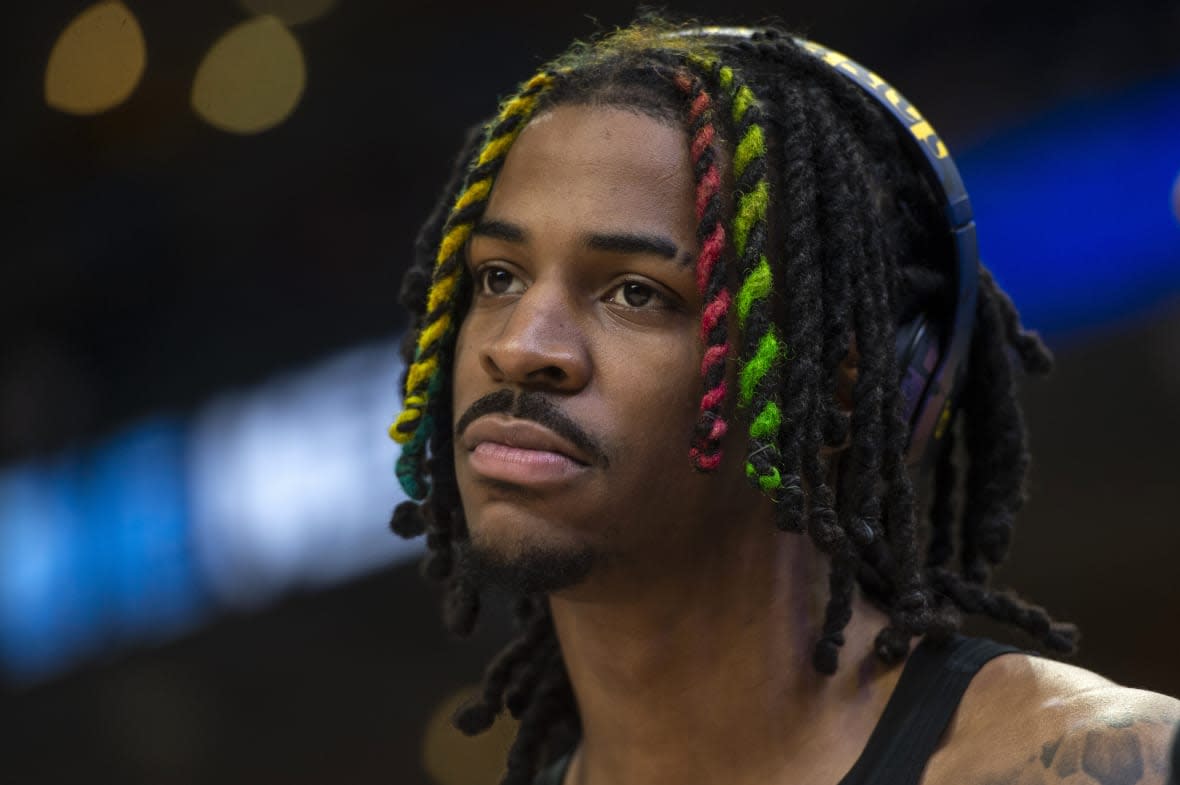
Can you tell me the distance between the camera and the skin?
2426 mm

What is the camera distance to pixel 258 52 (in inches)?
214

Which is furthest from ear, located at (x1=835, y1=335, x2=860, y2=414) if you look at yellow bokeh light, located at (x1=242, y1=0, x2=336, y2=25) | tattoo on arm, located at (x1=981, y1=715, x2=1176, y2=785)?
yellow bokeh light, located at (x1=242, y1=0, x2=336, y2=25)

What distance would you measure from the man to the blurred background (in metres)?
2.25

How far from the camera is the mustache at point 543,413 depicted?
2.41 metres

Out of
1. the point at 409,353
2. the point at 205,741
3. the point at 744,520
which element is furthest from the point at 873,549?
the point at 205,741

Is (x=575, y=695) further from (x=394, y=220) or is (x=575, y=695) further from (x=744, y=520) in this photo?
(x=394, y=220)

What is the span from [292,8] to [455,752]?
260cm

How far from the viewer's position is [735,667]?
2.58m

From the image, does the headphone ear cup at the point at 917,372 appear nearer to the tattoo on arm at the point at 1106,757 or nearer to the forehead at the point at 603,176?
the forehead at the point at 603,176

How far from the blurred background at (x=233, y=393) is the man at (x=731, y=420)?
225 centimetres

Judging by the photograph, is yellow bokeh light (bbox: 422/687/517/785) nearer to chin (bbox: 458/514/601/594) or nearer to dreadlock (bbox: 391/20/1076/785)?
dreadlock (bbox: 391/20/1076/785)

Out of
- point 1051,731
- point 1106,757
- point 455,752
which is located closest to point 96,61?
point 455,752

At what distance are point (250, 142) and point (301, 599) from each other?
5.25ft

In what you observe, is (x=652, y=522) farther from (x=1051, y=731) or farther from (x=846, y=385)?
(x=1051, y=731)
